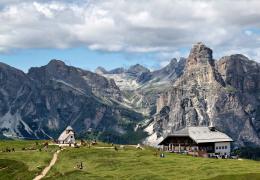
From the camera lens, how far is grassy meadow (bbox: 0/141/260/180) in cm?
8177

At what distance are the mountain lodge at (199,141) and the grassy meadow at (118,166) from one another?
2356 centimetres

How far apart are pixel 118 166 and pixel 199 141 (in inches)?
1720

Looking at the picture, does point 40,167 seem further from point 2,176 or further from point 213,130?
point 213,130

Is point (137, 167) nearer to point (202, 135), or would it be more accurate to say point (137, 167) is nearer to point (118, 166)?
point (118, 166)

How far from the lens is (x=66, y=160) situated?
106 meters

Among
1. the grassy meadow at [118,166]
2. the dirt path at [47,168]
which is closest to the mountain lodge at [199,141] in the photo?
the grassy meadow at [118,166]

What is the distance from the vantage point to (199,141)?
132 metres

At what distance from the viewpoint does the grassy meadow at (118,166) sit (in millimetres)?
81769

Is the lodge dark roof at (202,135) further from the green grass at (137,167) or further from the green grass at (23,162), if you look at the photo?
the green grass at (23,162)

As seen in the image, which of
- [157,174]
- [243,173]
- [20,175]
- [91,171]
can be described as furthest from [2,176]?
[243,173]

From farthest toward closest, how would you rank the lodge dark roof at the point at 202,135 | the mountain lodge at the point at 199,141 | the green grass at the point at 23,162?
the lodge dark roof at the point at 202,135
the mountain lodge at the point at 199,141
the green grass at the point at 23,162

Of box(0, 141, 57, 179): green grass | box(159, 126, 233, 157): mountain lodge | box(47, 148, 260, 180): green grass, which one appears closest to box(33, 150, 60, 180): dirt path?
box(0, 141, 57, 179): green grass

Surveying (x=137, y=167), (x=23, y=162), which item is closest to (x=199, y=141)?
(x=137, y=167)

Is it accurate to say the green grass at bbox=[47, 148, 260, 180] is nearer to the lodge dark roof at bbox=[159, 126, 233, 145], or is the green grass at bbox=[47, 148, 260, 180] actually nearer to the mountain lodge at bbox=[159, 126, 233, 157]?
the mountain lodge at bbox=[159, 126, 233, 157]
